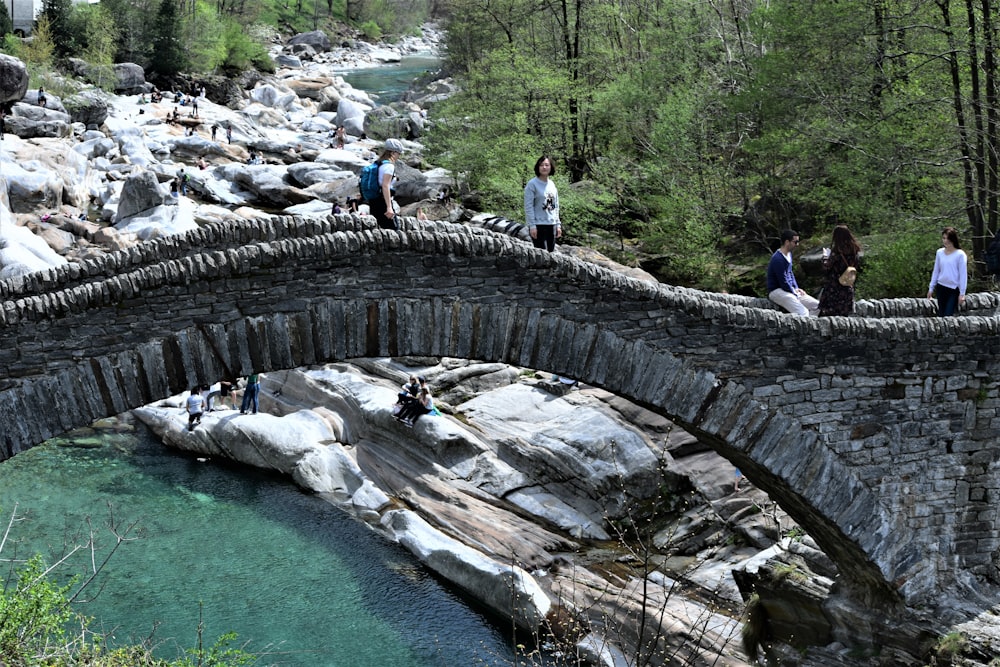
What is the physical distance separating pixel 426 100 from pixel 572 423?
43.8 m

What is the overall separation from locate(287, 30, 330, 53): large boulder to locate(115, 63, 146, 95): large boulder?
36.4m

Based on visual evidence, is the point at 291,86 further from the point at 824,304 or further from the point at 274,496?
the point at 824,304

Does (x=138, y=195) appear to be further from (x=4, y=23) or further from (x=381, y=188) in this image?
(x=4, y=23)

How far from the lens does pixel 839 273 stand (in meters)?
11.6

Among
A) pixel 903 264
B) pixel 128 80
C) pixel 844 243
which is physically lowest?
pixel 903 264

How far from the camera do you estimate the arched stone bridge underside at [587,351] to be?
8.99 metres

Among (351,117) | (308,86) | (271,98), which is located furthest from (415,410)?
(308,86)

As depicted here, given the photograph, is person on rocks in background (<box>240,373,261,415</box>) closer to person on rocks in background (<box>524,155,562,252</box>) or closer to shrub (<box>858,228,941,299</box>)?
person on rocks in background (<box>524,155,562,252</box>)

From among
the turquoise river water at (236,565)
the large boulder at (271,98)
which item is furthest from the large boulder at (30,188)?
the large boulder at (271,98)

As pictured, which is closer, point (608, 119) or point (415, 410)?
point (415, 410)

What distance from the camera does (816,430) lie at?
1093 centimetres

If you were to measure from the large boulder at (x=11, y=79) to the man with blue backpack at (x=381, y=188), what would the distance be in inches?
1497

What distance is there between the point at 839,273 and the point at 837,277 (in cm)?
5

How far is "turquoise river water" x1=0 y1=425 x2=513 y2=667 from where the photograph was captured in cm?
1405
